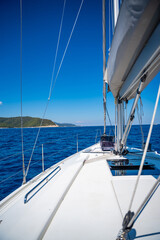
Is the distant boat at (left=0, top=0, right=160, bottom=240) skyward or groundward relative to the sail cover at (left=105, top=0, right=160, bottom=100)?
groundward

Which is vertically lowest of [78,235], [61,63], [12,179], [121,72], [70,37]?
[12,179]

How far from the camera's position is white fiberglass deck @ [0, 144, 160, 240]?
40.6 inches

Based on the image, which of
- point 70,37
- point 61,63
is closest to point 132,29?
point 61,63

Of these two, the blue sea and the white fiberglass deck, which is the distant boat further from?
the blue sea

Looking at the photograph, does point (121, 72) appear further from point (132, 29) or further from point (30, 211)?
point (30, 211)

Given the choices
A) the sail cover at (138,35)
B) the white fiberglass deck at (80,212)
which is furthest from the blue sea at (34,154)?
the sail cover at (138,35)

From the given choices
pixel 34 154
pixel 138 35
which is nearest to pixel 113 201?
pixel 138 35

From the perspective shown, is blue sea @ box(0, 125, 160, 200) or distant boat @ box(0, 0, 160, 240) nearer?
distant boat @ box(0, 0, 160, 240)

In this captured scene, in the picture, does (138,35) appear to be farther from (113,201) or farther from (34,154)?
(34,154)

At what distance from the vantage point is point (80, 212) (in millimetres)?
1293

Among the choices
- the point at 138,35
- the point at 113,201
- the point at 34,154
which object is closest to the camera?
the point at 138,35

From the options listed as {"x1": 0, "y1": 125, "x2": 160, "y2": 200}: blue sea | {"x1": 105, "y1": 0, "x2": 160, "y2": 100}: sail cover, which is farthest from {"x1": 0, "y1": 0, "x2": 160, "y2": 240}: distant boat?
{"x1": 0, "y1": 125, "x2": 160, "y2": 200}: blue sea

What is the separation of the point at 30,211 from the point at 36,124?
392ft

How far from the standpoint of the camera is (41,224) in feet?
3.63
